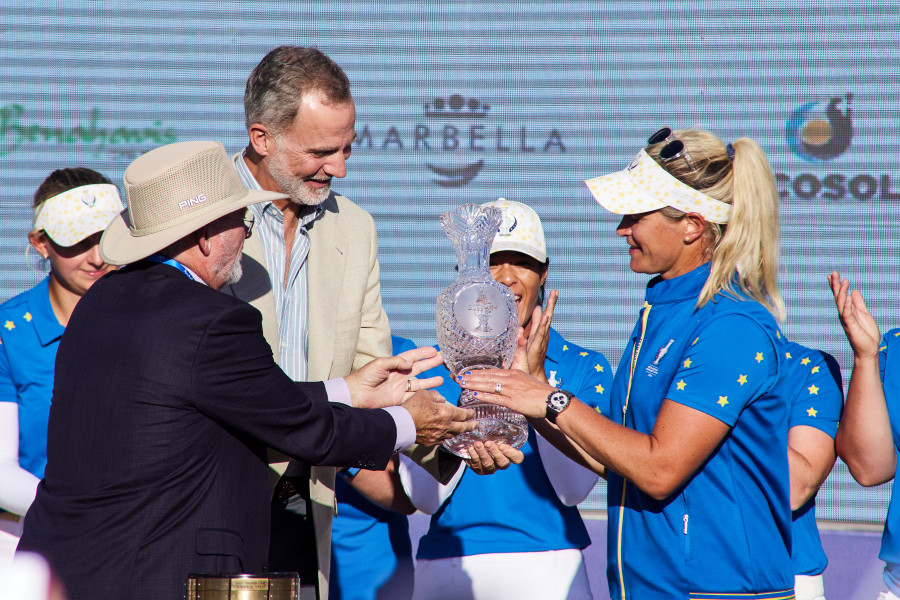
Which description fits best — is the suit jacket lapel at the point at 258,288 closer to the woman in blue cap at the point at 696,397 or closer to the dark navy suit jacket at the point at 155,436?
the dark navy suit jacket at the point at 155,436

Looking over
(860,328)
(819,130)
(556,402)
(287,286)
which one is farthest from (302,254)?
(819,130)

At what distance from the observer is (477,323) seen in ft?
7.11

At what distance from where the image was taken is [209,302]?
1.76 m

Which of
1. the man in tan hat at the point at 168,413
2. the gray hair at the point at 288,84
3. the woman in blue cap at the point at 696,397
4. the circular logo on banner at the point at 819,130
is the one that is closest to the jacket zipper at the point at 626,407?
the woman in blue cap at the point at 696,397

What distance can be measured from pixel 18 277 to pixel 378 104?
7.52ft

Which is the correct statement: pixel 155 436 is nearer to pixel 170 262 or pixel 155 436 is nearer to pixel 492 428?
pixel 170 262

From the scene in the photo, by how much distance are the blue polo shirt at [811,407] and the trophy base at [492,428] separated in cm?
94

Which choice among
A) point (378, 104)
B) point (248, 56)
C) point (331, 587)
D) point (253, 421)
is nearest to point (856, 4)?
point (378, 104)

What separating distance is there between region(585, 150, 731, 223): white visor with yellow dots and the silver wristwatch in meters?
0.46

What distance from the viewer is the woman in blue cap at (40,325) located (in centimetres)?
259

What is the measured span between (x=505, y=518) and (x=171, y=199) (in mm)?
1242

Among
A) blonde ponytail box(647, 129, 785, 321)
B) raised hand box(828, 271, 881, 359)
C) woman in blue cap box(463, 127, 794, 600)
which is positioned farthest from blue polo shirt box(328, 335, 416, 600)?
raised hand box(828, 271, 881, 359)

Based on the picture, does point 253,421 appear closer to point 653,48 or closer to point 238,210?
point 238,210

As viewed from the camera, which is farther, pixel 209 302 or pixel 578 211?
pixel 578 211
